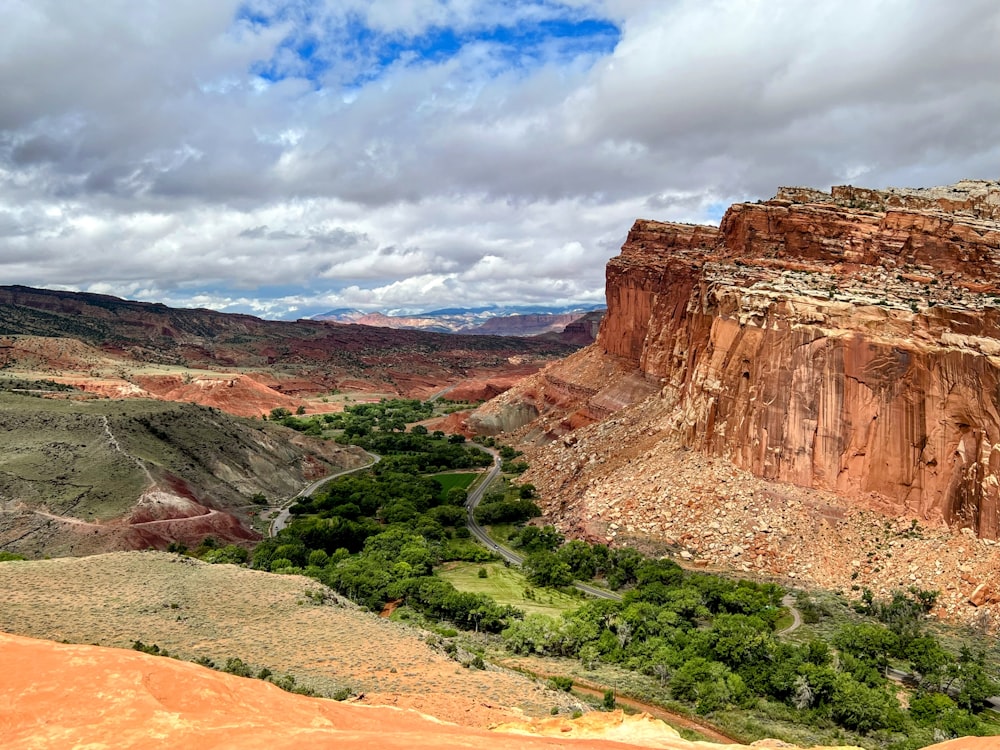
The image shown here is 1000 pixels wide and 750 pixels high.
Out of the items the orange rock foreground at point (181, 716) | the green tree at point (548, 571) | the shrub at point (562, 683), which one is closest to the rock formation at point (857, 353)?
the green tree at point (548, 571)

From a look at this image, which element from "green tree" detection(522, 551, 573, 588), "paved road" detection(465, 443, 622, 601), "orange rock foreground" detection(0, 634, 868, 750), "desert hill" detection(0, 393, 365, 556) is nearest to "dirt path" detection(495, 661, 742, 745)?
"orange rock foreground" detection(0, 634, 868, 750)

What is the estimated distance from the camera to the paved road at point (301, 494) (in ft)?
234

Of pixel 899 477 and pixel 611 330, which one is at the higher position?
pixel 611 330

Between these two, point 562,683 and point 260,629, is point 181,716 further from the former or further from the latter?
point 562,683

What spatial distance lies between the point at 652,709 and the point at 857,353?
33.4 m

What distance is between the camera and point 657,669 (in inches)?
Result: 1436

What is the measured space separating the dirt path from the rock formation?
27591mm

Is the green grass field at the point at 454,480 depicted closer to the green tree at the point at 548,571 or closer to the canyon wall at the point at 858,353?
the green tree at the point at 548,571

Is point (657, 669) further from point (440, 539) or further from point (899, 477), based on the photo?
point (440, 539)

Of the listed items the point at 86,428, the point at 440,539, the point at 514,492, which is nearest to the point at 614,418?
the point at 514,492

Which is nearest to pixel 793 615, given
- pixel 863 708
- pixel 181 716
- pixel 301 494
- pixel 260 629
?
pixel 863 708

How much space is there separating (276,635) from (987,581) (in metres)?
44.4

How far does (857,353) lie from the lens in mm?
50969

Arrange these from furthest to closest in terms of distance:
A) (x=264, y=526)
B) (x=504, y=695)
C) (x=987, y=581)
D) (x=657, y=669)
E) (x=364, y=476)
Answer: (x=364, y=476) → (x=264, y=526) → (x=987, y=581) → (x=657, y=669) → (x=504, y=695)
